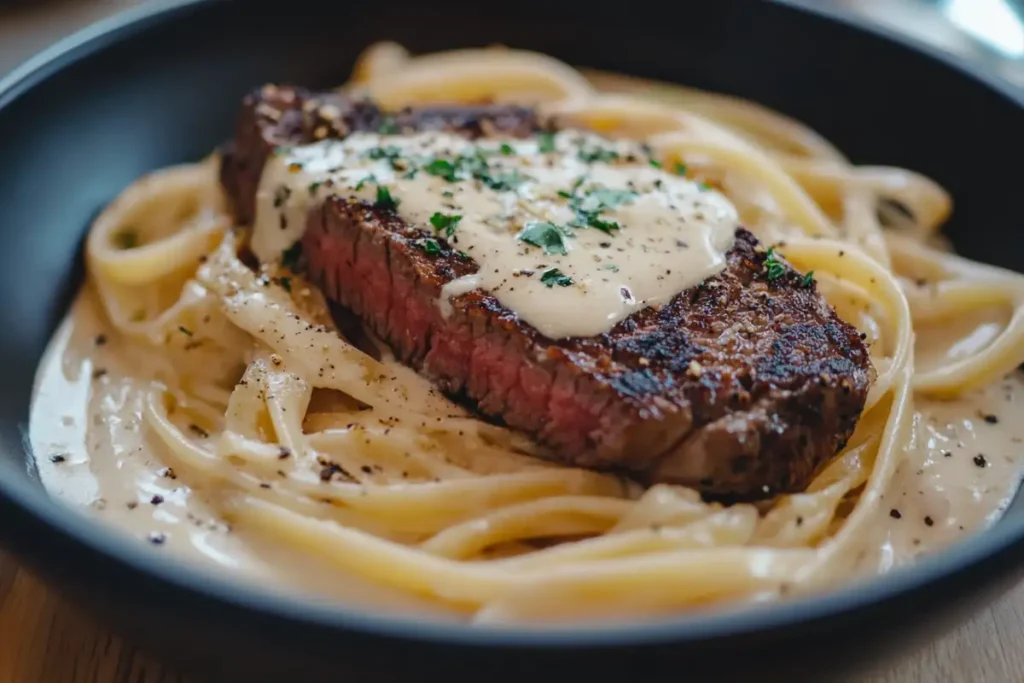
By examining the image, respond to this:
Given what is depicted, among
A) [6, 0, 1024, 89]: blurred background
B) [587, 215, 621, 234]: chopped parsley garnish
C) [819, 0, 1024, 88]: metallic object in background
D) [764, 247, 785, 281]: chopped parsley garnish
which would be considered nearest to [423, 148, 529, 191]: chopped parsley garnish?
[587, 215, 621, 234]: chopped parsley garnish

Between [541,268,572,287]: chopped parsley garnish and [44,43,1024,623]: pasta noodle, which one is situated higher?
[541,268,572,287]: chopped parsley garnish

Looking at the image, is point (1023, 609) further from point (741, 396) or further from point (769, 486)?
point (741, 396)

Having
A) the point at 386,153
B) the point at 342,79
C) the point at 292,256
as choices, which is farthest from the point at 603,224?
the point at 342,79

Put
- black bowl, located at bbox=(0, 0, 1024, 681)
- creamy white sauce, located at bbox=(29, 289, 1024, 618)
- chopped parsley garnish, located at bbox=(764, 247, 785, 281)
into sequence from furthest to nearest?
chopped parsley garnish, located at bbox=(764, 247, 785, 281), creamy white sauce, located at bbox=(29, 289, 1024, 618), black bowl, located at bbox=(0, 0, 1024, 681)

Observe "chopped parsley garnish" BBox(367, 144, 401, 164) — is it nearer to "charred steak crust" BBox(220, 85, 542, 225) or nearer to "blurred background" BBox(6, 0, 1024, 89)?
"charred steak crust" BBox(220, 85, 542, 225)

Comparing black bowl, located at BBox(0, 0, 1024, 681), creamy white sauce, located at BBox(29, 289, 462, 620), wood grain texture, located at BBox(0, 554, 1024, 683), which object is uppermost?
black bowl, located at BBox(0, 0, 1024, 681)

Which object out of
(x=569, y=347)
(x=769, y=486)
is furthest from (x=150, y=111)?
(x=769, y=486)
